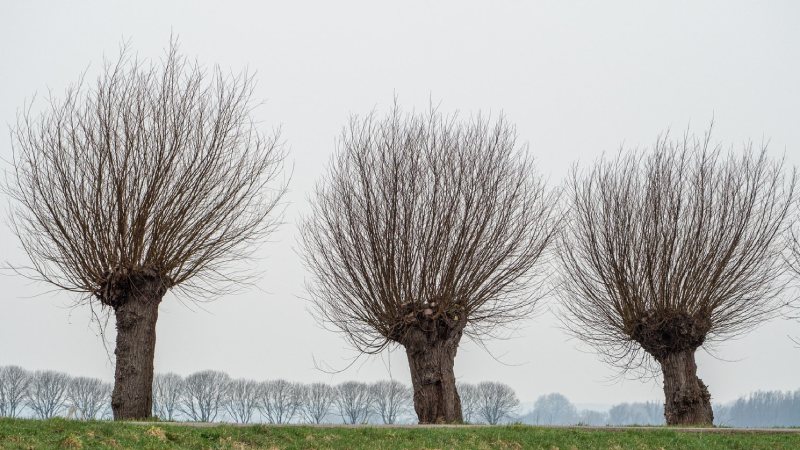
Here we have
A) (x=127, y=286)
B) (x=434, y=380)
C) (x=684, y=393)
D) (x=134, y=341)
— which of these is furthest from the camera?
(x=684, y=393)

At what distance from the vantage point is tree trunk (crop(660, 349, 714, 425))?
30.8m

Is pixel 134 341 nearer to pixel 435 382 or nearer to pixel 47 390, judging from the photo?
pixel 435 382

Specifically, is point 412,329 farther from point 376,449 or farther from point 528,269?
point 376,449

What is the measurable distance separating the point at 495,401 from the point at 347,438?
77195mm

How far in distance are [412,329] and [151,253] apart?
29.4ft

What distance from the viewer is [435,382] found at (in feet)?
85.2

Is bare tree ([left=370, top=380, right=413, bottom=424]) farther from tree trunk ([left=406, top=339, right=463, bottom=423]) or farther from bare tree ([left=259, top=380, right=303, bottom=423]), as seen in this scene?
tree trunk ([left=406, top=339, right=463, bottom=423])

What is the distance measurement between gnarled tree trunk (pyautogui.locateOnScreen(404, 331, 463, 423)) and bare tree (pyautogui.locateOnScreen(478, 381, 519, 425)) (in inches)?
2637

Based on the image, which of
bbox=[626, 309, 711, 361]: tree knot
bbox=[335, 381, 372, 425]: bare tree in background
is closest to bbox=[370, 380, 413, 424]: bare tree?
bbox=[335, 381, 372, 425]: bare tree in background

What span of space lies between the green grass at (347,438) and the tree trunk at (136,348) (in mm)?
5163

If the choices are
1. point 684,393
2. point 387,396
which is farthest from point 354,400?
point 684,393

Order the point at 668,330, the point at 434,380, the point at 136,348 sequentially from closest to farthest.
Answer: the point at 136,348, the point at 434,380, the point at 668,330

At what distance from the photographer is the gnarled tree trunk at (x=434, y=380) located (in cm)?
2580

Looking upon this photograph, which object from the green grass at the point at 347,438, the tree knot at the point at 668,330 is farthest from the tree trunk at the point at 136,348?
the tree knot at the point at 668,330
